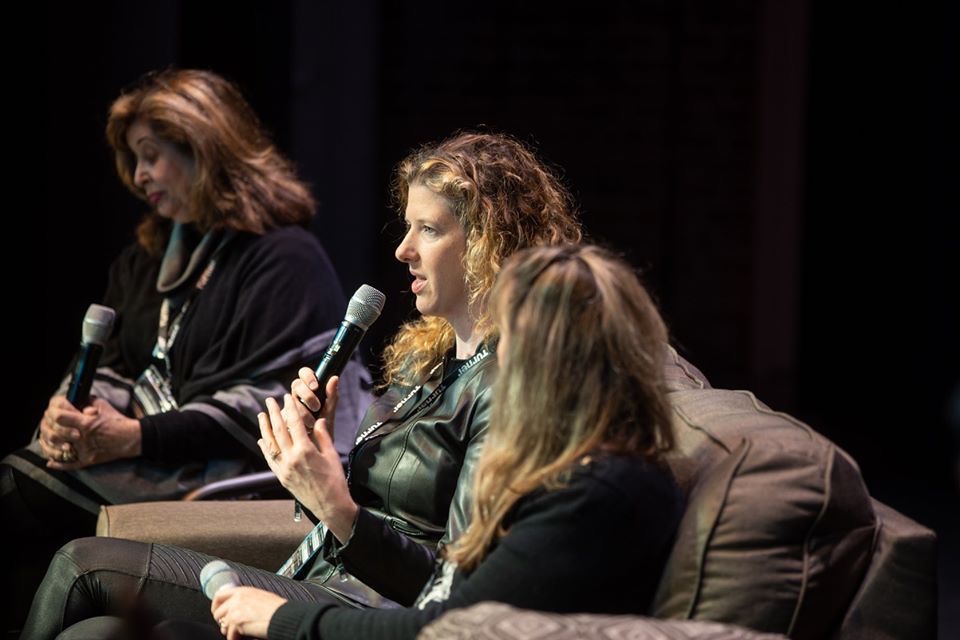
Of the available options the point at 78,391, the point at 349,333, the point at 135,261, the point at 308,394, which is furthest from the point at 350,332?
the point at 135,261

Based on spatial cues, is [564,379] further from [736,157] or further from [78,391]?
[736,157]

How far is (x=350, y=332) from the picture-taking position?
2.17m

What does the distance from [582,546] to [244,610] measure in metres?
0.50

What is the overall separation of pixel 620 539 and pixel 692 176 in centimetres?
442

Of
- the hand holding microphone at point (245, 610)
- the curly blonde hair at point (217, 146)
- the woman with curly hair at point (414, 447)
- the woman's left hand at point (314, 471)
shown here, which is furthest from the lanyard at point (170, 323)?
the hand holding microphone at point (245, 610)

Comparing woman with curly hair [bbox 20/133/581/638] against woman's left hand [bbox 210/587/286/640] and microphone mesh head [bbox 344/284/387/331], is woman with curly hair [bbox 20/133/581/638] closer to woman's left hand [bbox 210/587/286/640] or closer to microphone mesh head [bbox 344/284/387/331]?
microphone mesh head [bbox 344/284/387/331]

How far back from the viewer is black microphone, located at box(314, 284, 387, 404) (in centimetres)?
216

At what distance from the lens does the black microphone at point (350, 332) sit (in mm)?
2158

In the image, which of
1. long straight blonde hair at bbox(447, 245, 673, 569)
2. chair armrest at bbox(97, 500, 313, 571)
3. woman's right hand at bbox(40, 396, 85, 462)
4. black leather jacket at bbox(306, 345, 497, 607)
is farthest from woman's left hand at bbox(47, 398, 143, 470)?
long straight blonde hair at bbox(447, 245, 673, 569)

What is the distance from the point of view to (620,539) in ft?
5.21

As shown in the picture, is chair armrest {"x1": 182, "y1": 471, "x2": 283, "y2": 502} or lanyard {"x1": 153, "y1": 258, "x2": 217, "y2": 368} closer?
chair armrest {"x1": 182, "y1": 471, "x2": 283, "y2": 502}

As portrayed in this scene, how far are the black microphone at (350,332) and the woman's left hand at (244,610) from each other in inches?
16.9

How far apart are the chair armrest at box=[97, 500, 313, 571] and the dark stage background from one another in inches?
92.7

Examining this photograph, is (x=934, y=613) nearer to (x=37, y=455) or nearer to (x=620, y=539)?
(x=620, y=539)
